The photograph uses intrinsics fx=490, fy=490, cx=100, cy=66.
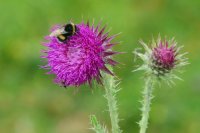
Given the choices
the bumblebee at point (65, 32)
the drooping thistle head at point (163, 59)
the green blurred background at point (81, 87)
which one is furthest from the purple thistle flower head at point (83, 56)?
the green blurred background at point (81, 87)

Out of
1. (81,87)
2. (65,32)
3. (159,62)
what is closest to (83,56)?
(65,32)

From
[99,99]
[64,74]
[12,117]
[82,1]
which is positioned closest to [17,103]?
[12,117]

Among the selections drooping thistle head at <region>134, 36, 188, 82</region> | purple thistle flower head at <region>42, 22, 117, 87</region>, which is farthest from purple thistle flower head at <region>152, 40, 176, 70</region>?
purple thistle flower head at <region>42, 22, 117, 87</region>

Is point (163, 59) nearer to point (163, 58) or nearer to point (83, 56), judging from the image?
point (163, 58)

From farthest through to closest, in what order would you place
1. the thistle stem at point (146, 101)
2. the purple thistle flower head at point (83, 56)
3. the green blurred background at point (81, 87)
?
the green blurred background at point (81, 87) < the thistle stem at point (146, 101) < the purple thistle flower head at point (83, 56)

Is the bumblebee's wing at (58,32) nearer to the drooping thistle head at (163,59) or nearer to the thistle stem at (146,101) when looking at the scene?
the drooping thistle head at (163,59)

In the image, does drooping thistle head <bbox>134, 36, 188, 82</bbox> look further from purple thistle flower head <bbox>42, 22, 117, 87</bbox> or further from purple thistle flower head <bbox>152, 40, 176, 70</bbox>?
purple thistle flower head <bbox>42, 22, 117, 87</bbox>
